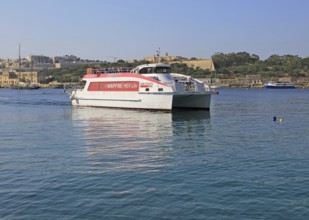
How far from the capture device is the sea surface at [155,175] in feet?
38.0

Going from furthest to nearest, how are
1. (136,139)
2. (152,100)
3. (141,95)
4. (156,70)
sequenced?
(141,95) → (156,70) → (152,100) → (136,139)

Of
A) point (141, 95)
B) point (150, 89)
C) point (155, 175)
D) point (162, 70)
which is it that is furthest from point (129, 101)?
point (155, 175)

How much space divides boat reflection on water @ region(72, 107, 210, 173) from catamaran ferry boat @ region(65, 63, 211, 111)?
9.71ft

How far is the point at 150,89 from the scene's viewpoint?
4328 cm

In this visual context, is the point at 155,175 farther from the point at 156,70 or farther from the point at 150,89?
the point at 156,70

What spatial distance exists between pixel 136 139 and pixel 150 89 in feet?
61.1

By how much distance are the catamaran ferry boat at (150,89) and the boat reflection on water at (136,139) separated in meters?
2.96

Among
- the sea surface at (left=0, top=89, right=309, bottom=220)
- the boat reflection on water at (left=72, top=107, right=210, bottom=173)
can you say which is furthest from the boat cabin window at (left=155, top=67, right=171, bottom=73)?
the sea surface at (left=0, top=89, right=309, bottom=220)

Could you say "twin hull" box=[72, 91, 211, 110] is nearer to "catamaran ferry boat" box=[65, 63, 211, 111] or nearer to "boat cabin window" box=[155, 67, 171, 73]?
"catamaran ferry boat" box=[65, 63, 211, 111]

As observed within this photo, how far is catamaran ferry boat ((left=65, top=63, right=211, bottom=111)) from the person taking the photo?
42.5 metres

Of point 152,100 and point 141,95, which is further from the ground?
point 141,95

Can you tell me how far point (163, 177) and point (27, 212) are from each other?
17.8 ft

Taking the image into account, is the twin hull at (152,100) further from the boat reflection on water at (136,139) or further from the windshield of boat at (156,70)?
the windshield of boat at (156,70)

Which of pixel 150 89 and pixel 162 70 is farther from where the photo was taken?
pixel 162 70
